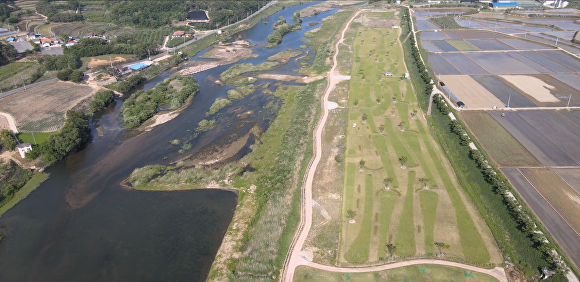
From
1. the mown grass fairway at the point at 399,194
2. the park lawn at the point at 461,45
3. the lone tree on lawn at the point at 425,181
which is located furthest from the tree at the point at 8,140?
the park lawn at the point at 461,45

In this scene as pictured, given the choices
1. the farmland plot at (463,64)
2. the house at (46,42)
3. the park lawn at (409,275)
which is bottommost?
the park lawn at (409,275)

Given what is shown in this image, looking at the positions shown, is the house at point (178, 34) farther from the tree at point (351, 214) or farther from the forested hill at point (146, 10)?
the tree at point (351, 214)

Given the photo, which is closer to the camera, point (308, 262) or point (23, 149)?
point (308, 262)

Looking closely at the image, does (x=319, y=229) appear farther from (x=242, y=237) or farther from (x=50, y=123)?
(x=50, y=123)

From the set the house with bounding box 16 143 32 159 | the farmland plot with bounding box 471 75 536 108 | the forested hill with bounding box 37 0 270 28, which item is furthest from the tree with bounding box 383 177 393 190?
the forested hill with bounding box 37 0 270 28

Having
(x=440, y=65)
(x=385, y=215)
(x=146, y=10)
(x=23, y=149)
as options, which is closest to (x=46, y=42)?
(x=146, y=10)

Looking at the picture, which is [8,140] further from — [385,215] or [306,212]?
[385,215]
